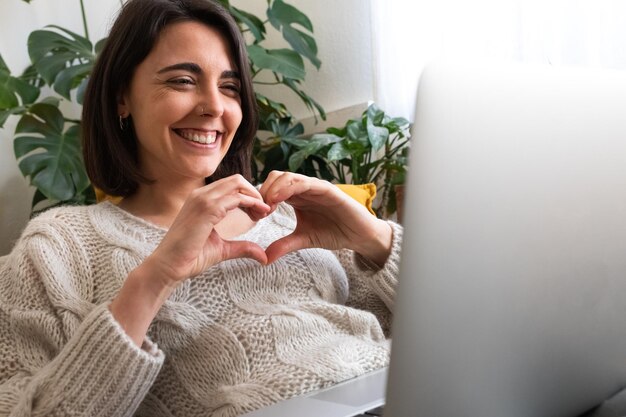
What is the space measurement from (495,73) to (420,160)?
0.08 meters

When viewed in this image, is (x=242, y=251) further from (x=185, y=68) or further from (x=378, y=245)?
(x=185, y=68)

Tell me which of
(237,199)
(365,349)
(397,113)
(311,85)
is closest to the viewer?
(237,199)

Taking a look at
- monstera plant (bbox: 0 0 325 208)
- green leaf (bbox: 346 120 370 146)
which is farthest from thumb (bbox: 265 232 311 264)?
monstera plant (bbox: 0 0 325 208)

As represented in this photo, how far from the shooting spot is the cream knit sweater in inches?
36.7

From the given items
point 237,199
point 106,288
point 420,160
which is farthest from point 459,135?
point 106,288

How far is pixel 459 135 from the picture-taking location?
0.39 metres

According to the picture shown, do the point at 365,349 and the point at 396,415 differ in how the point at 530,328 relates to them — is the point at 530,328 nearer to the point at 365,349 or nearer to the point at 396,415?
the point at 396,415

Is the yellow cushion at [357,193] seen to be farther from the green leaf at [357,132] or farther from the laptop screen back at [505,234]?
the laptop screen back at [505,234]

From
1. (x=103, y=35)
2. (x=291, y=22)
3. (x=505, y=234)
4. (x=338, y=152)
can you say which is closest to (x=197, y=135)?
(x=338, y=152)

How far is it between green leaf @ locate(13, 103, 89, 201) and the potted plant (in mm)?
624

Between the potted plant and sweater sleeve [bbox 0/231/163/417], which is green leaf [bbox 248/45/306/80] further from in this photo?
sweater sleeve [bbox 0/231/163/417]

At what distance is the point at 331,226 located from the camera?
3.86 feet

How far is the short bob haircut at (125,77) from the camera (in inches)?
49.1

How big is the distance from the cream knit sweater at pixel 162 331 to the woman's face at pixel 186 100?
0.15 m
